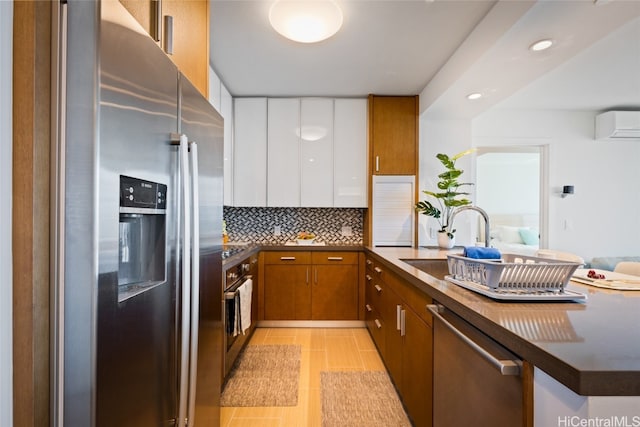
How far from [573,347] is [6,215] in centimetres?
122

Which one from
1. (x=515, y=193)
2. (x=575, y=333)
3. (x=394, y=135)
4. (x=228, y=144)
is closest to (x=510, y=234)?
(x=515, y=193)

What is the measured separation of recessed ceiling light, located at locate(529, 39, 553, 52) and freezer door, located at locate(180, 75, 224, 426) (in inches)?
77.1

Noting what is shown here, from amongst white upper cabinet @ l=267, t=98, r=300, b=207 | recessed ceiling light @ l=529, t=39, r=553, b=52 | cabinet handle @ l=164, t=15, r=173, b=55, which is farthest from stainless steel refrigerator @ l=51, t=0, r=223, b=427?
white upper cabinet @ l=267, t=98, r=300, b=207

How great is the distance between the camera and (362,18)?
226cm

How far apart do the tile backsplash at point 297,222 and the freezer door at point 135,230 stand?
3048mm

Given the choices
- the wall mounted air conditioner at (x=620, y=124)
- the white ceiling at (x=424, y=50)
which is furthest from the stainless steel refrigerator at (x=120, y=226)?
the wall mounted air conditioner at (x=620, y=124)

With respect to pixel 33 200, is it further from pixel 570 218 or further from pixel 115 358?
pixel 570 218

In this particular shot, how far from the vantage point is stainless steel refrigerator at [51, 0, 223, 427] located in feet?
2.37

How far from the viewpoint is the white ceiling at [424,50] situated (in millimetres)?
1901

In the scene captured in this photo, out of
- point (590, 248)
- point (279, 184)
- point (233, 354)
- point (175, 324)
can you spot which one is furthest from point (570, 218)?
point (175, 324)

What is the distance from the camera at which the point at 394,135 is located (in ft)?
12.2

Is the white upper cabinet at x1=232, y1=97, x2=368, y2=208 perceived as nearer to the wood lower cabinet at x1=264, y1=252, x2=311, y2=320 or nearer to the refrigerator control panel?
the wood lower cabinet at x1=264, y1=252, x2=311, y2=320
